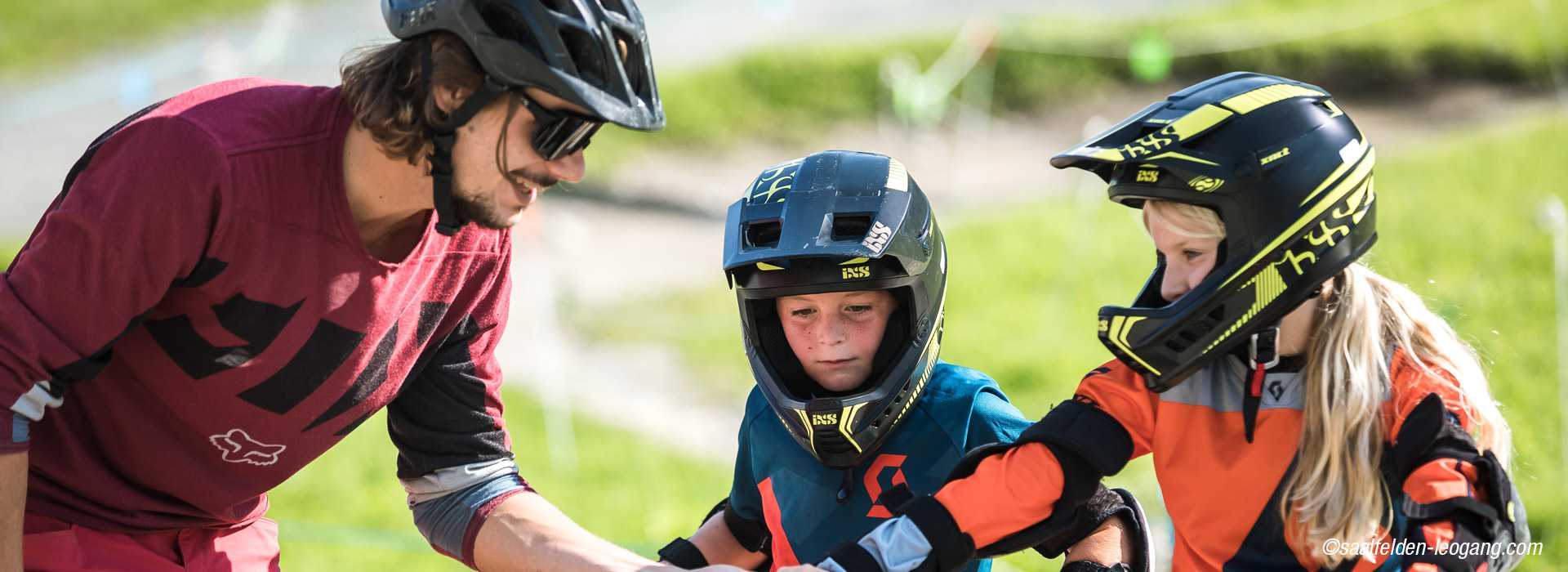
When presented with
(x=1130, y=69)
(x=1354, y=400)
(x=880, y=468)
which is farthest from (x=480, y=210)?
(x=1130, y=69)

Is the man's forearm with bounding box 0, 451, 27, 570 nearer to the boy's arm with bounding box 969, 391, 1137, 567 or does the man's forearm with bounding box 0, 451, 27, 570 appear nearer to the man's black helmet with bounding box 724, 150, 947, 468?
the man's black helmet with bounding box 724, 150, 947, 468

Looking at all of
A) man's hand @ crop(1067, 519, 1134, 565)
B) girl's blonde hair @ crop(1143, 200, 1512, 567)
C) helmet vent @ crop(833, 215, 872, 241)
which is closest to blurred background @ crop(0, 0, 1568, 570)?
man's hand @ crop(1067, 519, 1134, 565)

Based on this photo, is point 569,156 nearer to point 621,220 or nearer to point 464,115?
point 464,115

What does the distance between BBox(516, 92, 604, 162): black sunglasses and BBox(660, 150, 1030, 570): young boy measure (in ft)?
2.40

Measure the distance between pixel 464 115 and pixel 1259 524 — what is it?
199 centimetres

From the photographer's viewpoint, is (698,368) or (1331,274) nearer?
(1331,274)

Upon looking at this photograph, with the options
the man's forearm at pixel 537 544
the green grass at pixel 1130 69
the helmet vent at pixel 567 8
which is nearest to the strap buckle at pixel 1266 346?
the man's forearm at pixel 537 544

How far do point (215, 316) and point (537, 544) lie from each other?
102 cm

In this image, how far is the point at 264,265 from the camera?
11.3 feet

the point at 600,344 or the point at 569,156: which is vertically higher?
the point at 569,156

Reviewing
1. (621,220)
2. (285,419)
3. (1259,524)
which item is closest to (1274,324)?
(1259,524)

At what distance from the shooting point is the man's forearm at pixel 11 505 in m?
3.20

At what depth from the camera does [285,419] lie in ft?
12.2

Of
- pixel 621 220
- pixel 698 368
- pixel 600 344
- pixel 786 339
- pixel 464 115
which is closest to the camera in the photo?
pixel 464 115
